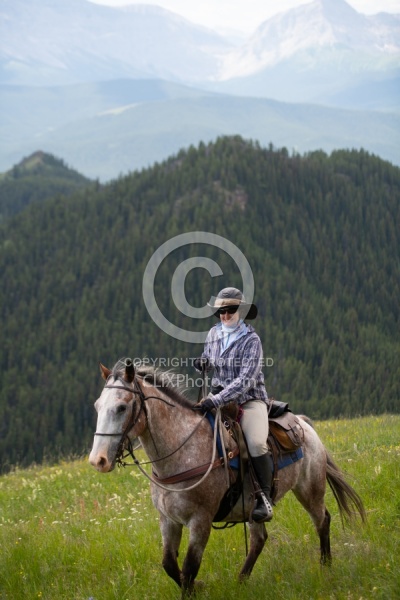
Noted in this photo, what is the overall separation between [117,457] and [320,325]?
179 m

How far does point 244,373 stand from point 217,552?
3034 millimetres

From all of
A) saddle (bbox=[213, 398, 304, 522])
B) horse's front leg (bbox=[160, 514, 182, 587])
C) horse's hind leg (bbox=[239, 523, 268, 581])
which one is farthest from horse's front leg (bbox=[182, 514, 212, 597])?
horse's hind leg (bbox=[239, 523, 268, 581])

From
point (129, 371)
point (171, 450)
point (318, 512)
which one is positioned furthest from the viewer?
point (318, 512)

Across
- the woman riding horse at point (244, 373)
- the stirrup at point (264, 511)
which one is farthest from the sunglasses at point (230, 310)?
the stirrup at point (264, 511)

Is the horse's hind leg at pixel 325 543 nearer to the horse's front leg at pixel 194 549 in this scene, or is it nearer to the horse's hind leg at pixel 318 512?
the horse's hind leg at pixel 318 512

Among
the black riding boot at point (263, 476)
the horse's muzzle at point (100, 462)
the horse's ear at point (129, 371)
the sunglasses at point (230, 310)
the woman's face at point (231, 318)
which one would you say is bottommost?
the black riding boot at point (263, 476)

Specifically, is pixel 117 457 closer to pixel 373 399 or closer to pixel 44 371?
pixel 373 399

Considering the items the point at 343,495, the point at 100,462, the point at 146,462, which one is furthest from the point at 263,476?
the point at 100,462

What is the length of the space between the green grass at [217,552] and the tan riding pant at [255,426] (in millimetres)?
1603

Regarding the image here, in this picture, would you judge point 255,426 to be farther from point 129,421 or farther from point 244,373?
point 129,421

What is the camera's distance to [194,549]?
9273mm

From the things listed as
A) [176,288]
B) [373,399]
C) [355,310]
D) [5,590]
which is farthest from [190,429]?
[355,310]

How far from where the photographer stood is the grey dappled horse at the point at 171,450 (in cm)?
886

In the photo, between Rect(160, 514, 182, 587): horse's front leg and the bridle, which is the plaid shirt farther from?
Rect(160, 514, 182, 587): horse's front leg
